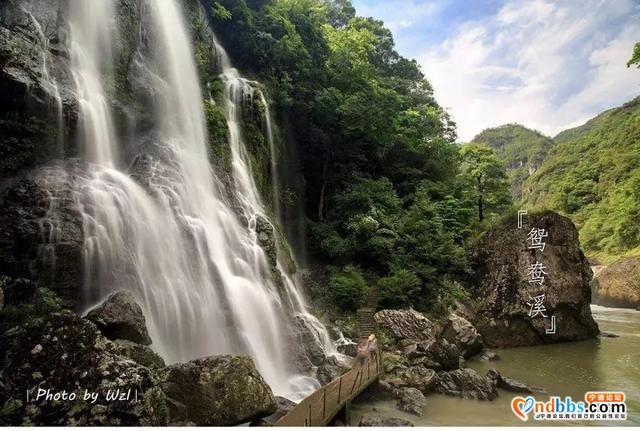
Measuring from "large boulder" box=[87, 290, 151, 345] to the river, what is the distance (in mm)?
3554

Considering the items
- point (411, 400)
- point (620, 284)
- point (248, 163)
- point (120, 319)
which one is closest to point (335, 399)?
point (411, 400)

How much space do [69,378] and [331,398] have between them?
3.48 metres

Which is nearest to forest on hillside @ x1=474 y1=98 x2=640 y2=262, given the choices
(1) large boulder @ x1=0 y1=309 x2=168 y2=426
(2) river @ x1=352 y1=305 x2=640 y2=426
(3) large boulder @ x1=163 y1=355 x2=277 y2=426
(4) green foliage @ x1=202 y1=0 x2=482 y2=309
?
(4) green foliage @ x1=202 y1=0 x2=482 y2=309

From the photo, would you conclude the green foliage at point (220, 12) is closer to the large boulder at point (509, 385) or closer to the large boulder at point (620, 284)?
the large boulder at point (509, 385)

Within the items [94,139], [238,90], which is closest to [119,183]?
[94,139]

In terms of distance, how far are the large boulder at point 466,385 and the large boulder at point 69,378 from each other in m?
5.59

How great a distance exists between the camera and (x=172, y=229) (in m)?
8.77

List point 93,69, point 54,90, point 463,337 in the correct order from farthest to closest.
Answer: point 463,337 < point 93,69 < point 54,90

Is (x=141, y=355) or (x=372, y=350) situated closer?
(x=141, y=355)

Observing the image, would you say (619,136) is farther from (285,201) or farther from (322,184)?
(285,201)

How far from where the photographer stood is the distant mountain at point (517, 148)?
2375 cm

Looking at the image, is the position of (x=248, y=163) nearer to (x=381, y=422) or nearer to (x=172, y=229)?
(x=172, y=229)

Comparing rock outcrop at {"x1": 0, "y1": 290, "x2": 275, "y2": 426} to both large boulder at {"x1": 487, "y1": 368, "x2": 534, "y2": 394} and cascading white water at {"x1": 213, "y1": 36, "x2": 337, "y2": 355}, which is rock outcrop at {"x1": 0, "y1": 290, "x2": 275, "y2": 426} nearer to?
cascading white water at {"x1": 213, "y1": 36, "x2": 337, "y2": 355}

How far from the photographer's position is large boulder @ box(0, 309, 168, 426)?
4215 millimetres
